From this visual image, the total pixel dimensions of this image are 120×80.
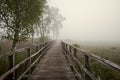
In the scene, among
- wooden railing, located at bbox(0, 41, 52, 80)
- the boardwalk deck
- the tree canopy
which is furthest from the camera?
the tree canopy

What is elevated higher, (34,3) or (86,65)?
(34,3)

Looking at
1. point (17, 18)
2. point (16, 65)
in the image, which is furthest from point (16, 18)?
point (16, 65)

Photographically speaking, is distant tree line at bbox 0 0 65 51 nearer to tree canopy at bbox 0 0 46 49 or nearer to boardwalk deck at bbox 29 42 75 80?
tree canopy at bbox 0 0 46 49

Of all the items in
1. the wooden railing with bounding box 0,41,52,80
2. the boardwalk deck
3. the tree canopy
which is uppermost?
the tree canopy

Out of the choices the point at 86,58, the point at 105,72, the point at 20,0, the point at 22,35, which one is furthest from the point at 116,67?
the point at 20,0

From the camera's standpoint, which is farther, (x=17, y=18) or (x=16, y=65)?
(x=17, y=18)

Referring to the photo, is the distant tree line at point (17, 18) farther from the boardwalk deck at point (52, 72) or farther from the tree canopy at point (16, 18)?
the boardwalk deck at point (52, 72)

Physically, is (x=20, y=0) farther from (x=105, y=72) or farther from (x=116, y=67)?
(x=116, y=67)

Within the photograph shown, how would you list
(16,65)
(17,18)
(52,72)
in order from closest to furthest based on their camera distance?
(16,65), (52,72), (17,18)

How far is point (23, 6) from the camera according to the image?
1562 cm

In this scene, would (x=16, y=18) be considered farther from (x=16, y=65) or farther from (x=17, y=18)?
(x=16, y=65)

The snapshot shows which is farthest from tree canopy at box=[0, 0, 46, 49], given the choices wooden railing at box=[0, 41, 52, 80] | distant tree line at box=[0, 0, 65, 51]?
wooden railing at box=[0, 41, 52, 80]

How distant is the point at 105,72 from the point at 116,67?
9.11 meters

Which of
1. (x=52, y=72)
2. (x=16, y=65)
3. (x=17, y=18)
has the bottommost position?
(x=52, y=72)
